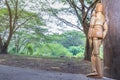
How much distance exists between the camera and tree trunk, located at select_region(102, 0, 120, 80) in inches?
345

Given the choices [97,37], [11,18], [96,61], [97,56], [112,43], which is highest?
[11,18]

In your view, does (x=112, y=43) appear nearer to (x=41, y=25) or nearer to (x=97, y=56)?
(x=97, y=56)

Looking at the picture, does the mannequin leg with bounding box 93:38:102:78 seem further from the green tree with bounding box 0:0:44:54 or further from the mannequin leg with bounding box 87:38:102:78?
the green tree with bounding box 0:0:44:54

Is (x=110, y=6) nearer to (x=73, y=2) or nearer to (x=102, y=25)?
(x=102, y=25)

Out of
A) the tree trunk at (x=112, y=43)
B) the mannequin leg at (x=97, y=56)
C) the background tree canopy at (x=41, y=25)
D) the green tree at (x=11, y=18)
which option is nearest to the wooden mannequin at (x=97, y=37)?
the mannequin leg at (x=97, y=56)

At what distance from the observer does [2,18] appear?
21.4 metres

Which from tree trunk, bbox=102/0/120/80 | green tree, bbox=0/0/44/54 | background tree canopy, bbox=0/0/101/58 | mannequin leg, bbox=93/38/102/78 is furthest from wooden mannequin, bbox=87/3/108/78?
green tree, bbox=0/0/44/54

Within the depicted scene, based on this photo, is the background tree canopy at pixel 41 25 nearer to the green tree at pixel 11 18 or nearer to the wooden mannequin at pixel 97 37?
the green tree at pixel 11 18

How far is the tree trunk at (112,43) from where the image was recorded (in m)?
8.76

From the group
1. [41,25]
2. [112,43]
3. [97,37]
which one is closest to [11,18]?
[41,25]

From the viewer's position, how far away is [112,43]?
348 inches

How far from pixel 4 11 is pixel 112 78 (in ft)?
44.2

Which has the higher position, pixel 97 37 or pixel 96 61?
pixel 97 37

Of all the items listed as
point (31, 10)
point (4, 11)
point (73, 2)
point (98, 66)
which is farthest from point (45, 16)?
point (98, 66)
